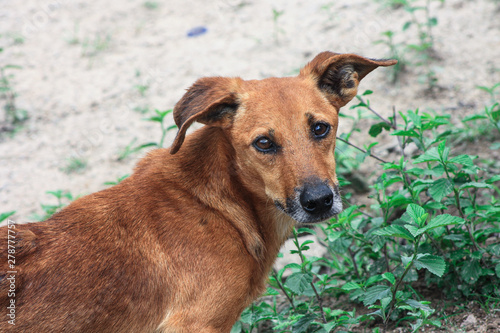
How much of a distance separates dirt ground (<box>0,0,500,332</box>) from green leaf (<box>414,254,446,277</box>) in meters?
3.47

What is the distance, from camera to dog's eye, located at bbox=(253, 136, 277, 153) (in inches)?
137

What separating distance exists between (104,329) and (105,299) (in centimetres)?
18

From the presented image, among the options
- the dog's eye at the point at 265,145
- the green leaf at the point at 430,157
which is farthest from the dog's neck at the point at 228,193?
the green leaf at the point at 430,157

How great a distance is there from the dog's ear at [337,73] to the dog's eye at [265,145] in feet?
2.29

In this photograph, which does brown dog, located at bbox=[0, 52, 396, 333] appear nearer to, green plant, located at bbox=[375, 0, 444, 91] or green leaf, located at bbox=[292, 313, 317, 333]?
green leaf, located at bbox=[292, 313, 317, 333]

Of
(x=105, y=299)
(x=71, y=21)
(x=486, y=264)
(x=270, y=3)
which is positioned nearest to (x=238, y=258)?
(x=105, y=299)

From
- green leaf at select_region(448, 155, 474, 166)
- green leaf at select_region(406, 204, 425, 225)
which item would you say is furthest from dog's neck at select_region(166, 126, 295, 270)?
green leaf at select_region(448, 155, 474, 166)

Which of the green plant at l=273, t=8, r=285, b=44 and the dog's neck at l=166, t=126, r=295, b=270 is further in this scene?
the green plant at l=273, t=8, r=285, b=44

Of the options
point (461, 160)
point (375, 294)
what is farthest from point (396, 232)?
point (461, 160)

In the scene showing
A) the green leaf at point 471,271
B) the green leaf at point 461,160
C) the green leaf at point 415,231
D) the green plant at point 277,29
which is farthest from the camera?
the green plant at point 277,29

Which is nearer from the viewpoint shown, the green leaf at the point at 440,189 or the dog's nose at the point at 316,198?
the dog's nose at the point at 316,198

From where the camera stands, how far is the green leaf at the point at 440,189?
357 centimetres

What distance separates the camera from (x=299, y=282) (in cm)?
367

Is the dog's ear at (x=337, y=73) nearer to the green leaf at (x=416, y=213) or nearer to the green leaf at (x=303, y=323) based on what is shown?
the green leaf at (x=416, y=213)
